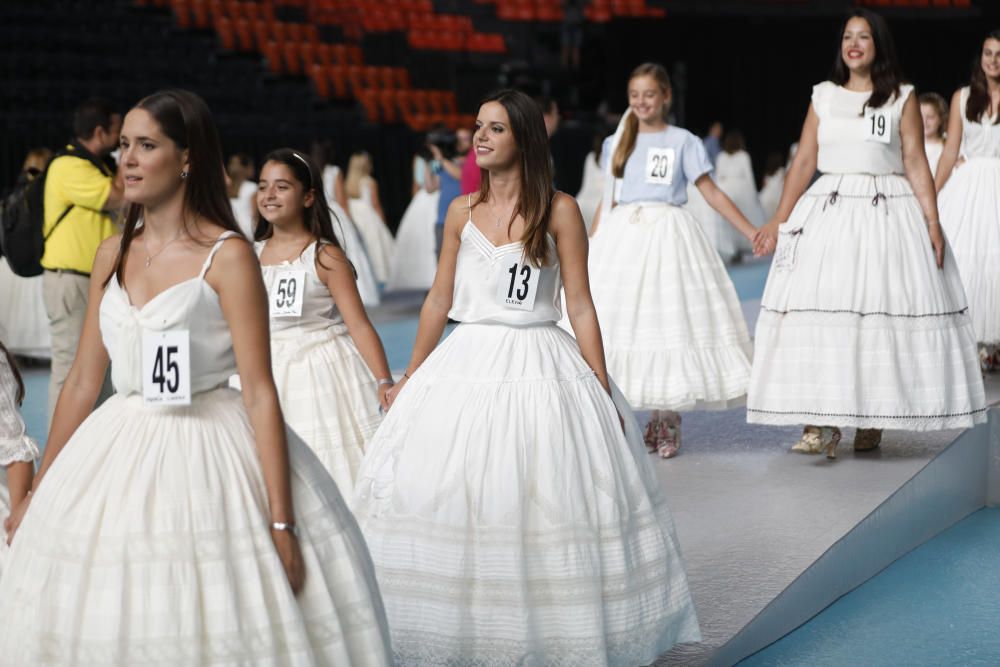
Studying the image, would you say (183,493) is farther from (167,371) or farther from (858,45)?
(858,45)

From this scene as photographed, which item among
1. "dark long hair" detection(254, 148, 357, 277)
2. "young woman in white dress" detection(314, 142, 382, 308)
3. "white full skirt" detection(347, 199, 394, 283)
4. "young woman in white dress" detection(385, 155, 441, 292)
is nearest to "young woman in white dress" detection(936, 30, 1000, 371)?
"dark long hair" detection(254, 148, 357, 277)

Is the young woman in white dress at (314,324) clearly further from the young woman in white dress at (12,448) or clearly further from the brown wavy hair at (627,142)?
the brown wavy hair at (627,142)

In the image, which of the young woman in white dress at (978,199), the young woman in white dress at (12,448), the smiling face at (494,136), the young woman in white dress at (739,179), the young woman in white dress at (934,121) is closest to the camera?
the young woman in white dress at (12,448)

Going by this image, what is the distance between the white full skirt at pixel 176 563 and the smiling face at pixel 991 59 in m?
4.99

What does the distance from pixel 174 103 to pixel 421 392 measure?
45.6 inches

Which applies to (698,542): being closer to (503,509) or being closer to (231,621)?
(503,509)

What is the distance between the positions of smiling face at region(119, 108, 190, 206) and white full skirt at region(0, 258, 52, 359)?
6.44 meters

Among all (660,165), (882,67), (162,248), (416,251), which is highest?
(882,67)

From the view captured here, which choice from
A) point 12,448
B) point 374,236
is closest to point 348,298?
point 12,448

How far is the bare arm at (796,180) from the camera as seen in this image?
5.09 metres

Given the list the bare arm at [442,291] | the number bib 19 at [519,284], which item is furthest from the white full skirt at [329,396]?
the number bib 19 at [519,284]

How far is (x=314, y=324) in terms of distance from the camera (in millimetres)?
4191

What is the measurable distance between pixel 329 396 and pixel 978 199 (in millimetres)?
4017

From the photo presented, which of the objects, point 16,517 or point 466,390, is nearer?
point 16,517
